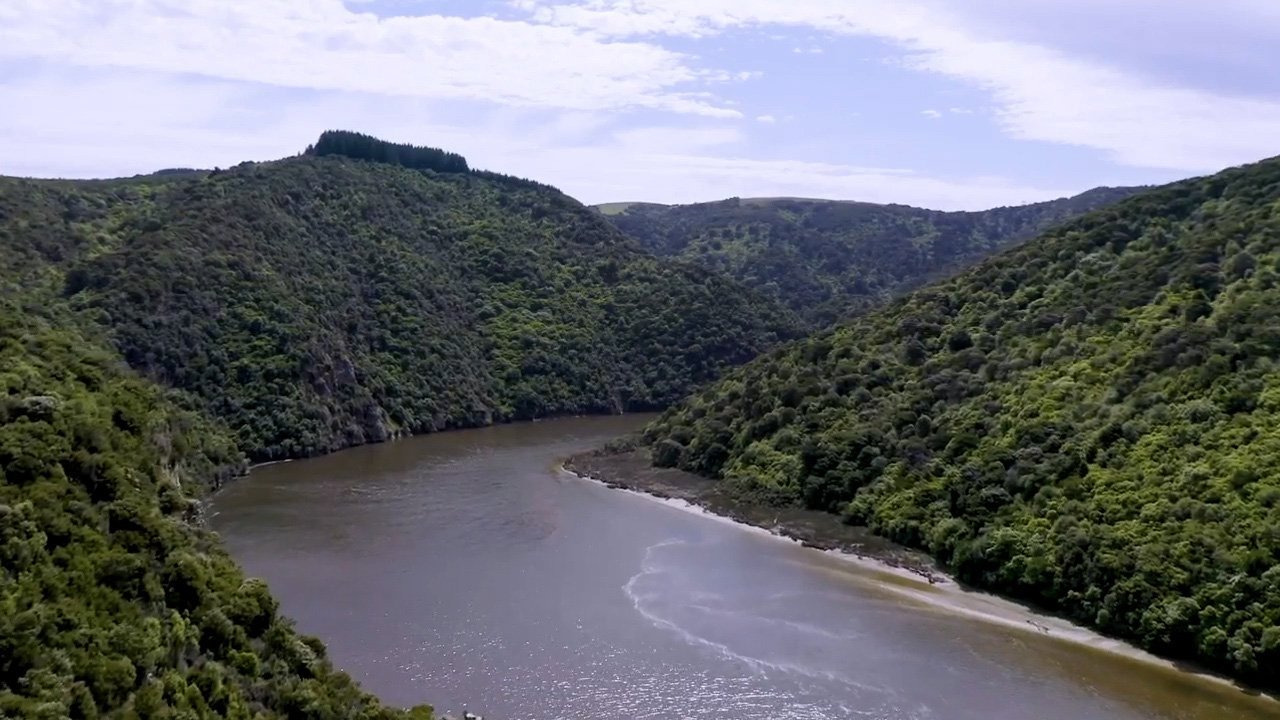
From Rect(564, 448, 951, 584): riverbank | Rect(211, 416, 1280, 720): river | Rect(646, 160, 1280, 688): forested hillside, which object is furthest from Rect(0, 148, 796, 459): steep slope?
Rect(646, 160, 1280, 688): forested hillside

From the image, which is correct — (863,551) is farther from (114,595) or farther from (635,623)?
(114,595)

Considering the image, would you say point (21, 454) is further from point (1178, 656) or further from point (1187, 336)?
point (1187, 336)

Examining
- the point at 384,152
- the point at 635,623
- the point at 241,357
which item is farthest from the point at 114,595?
the point at 384,152

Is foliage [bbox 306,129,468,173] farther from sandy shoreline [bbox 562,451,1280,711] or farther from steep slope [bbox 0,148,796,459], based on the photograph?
sandy shoreline [bbox 562,451,1280,711]

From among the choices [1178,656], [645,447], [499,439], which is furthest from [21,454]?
[499,439]

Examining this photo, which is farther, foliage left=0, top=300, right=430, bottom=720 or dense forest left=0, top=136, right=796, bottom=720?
dense forest left=0, top=136, right=796, bottom=720

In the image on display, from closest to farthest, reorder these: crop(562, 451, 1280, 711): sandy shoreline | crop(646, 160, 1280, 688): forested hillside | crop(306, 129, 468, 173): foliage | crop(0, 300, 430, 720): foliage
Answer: crop(0, 300, 430, 720): foliage, crop(646, 160, 1280, 688): forested hillside, crop(562, 451, 1280, 711): sandy shoreline, crop(306, 129, 468, 173): foliage
